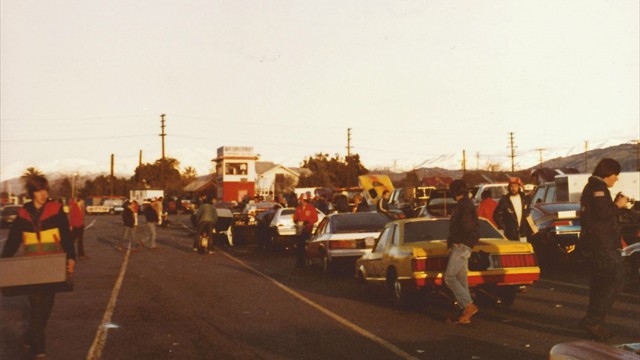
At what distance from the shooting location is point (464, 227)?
983 centimetres

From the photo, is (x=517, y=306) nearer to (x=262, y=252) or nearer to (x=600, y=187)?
(x=600, y=187)

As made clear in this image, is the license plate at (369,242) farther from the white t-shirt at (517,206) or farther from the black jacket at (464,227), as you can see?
the black jacket at (464,227)

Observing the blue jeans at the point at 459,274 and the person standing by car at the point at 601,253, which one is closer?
the person standing by car at the point at 601,253

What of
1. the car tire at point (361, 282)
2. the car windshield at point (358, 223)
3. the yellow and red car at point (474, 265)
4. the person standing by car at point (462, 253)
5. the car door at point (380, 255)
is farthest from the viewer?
the car windshield at point (358, 223)

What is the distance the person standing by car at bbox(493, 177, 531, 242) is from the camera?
1434 centimetres

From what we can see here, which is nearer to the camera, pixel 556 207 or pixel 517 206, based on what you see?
pixel 517 206

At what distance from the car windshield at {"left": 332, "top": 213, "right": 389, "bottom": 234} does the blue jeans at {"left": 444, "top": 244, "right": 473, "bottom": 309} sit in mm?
6832

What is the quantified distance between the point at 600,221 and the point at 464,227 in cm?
180

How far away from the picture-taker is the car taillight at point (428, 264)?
1041 cm

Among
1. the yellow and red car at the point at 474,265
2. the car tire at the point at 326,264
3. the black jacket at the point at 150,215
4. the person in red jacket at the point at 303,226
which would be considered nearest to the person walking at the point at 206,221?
the black jacket at the point at 150,215

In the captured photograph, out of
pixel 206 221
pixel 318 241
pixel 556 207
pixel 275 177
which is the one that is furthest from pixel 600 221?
pixel 275 177

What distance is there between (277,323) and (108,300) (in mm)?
4105

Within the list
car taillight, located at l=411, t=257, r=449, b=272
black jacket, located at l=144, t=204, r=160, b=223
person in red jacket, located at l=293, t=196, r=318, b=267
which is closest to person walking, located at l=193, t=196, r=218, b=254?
black jacket, located at l=144, t=204, r=160, b=223

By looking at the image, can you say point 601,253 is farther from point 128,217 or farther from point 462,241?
point 128,217
